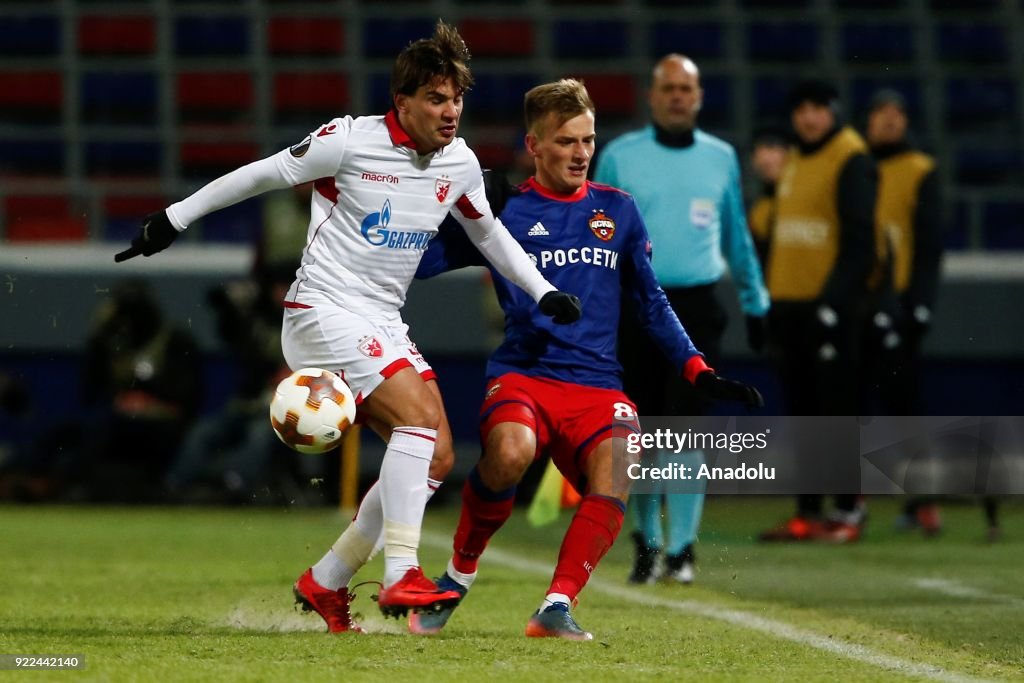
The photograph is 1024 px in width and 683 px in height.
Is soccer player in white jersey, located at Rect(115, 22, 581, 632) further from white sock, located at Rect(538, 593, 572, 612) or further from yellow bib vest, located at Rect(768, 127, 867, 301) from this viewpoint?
yellow bib vest, located at Rect(768, 127, 867, 301)

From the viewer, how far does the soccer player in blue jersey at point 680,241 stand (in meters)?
7.43

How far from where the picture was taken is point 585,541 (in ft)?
17.2

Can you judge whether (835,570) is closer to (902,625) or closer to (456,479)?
(902,625)

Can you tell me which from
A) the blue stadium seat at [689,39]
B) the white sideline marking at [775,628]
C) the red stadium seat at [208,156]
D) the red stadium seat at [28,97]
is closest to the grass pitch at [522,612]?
the white sideline marking at [775,628]

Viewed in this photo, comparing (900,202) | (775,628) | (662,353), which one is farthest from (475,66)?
(775,628)

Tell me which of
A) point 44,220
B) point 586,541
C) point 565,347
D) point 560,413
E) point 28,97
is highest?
point 28,97

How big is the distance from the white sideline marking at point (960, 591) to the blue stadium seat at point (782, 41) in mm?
9265

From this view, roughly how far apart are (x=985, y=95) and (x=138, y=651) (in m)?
12.9

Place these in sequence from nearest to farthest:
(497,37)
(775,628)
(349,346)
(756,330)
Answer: (349,346), (775,628), (756,330), (497,37)

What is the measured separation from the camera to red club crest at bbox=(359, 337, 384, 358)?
5238mm

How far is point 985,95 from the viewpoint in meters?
16.2

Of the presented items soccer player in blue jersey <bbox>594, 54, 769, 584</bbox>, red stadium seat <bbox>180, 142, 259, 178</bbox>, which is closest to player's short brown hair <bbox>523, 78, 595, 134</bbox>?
soccer player in blue jersey <bbox>594, 54, 769, 584</bbox>

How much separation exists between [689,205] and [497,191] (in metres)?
2.00

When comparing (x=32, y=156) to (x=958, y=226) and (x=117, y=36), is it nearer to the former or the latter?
(x=117, y=36)
